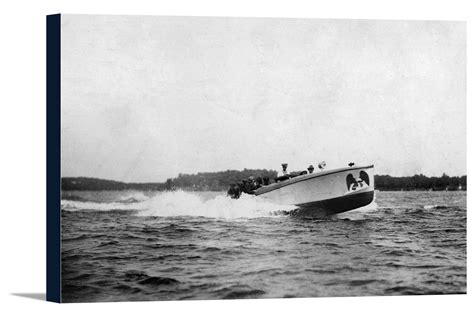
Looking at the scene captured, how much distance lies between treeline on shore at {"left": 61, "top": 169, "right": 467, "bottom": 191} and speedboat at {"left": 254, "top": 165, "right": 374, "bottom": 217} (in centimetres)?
20

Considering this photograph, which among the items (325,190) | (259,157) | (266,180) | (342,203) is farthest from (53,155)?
(342,203)

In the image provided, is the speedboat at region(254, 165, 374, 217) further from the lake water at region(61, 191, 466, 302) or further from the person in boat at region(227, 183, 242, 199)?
the person in boat at region(227, 183, 242, 199)

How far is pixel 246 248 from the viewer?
39.0 ft

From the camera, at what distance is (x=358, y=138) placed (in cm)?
1248

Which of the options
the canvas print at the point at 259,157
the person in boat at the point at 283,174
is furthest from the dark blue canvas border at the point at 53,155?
the person in boat at the point at 283,174

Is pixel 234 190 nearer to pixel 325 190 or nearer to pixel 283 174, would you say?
pixel 283 174

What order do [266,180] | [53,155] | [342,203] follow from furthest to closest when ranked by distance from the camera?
[342,203] < [266,180] < [53,155]

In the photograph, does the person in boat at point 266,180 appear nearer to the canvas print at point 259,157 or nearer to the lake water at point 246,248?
the canvas print at point 259,157

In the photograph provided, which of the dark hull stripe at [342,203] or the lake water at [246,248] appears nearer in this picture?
the lake water at [246,248]

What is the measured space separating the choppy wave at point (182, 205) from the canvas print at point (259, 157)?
3cm

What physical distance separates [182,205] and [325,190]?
7.47 ft

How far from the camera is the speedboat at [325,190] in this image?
492 inches

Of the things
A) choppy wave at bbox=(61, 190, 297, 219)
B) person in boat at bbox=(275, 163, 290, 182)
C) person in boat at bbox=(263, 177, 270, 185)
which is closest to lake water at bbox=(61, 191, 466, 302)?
choppy wave at bbox=(61, 190, 297, 219)

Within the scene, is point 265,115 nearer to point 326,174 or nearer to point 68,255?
point 326,174
